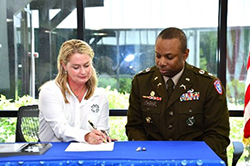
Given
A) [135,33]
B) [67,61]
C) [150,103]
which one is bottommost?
[150,103]

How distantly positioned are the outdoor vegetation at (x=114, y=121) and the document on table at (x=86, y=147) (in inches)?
66.5

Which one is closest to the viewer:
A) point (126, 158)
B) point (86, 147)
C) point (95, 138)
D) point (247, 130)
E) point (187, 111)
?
point (126, 158)

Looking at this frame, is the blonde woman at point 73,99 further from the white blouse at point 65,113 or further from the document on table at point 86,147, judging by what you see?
the document on table at point 86,147

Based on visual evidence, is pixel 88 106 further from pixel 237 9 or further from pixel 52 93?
pixel 237 9

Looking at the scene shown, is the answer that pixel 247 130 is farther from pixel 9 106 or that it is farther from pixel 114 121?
pixel 9 106

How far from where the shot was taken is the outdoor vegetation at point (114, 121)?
3385 millimetres

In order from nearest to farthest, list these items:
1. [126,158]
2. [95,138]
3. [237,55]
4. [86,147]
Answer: [126,158]
[86,147]
[95,138]
[237,55]

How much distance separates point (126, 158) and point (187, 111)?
2.52 feet

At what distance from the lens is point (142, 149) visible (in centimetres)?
158

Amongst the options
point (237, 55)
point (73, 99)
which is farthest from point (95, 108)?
point (237, 55)

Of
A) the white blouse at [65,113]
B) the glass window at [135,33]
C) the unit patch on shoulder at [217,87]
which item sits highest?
the glass window at [135,33]

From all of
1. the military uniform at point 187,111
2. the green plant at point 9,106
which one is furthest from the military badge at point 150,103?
the green plant at point 9,106

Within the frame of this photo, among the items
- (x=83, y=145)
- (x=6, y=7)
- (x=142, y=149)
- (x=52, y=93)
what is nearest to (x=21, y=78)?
(x=6, y=7)

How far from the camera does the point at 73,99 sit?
6.95ft
